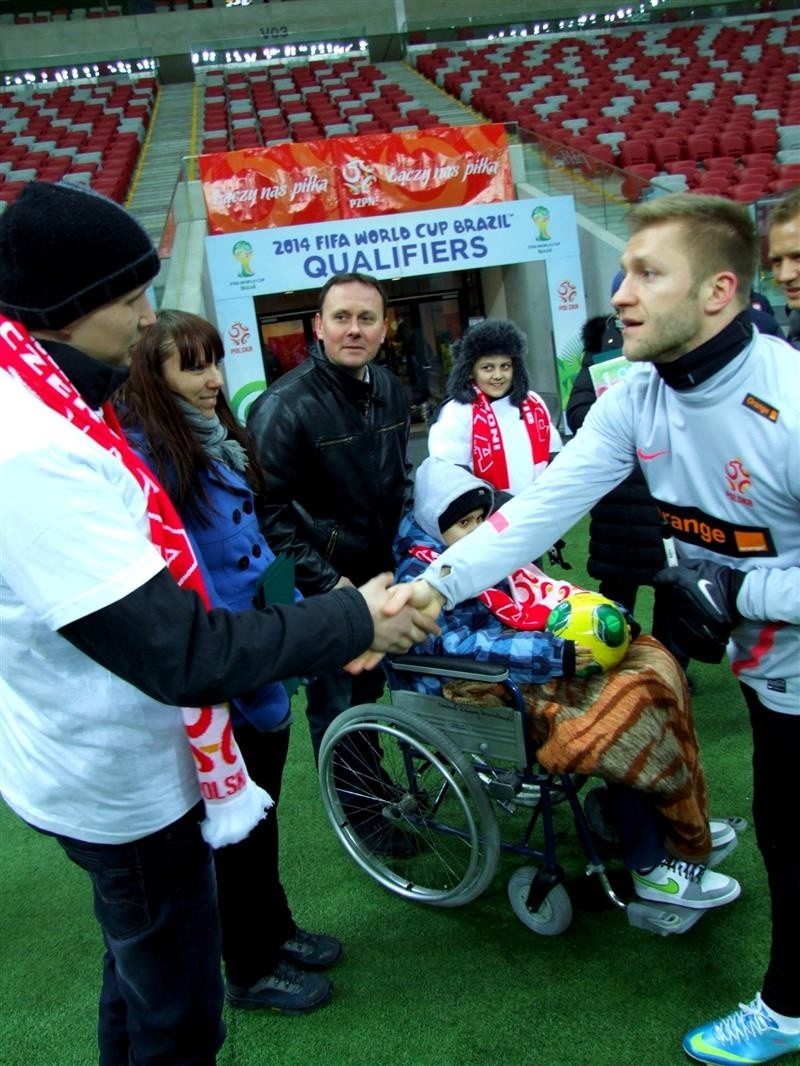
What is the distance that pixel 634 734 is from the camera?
1.82 meters

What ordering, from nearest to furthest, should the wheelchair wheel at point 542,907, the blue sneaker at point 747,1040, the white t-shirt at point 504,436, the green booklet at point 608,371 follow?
1. the blue sneaker at point 747,1040
2. the wheelchair wheel at point 542,907
3. the green booklet at point 608,371
4. the white t-shirt at point 504,436

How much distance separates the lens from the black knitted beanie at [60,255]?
0.99 m

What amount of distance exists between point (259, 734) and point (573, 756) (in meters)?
0.69

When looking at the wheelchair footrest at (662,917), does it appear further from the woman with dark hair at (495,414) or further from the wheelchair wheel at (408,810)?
the woman with dark hair at (495,414)

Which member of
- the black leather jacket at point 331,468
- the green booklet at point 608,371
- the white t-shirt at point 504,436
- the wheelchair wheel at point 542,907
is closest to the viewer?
the wheelchair wheel at point 542,907

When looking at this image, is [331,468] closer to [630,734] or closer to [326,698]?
[326,698]

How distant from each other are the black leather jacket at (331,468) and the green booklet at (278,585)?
1.32ft

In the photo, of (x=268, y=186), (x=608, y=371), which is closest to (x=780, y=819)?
(x=608, y=371)

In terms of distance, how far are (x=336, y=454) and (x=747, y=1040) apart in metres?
1.61

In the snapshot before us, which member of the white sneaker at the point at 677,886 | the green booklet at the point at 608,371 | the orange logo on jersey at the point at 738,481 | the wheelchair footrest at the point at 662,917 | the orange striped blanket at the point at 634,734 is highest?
the orange logo on jersey at the point at 738,481

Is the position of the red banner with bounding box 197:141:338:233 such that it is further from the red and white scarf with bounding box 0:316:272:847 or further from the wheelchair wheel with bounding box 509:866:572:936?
the red and white scarf with bounding box 0:316:272:847

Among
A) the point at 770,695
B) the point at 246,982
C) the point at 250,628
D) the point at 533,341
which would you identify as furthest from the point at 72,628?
the point at 533,341

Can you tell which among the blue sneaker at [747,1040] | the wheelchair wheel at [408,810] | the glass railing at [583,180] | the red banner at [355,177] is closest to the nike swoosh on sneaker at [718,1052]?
the blue sneaker at [747,1040]

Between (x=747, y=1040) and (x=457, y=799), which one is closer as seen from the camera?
(x=747, y=1040)
